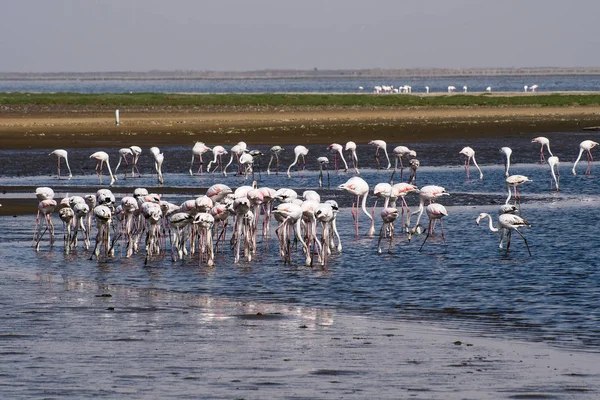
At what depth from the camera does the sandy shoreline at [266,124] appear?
40938 mm

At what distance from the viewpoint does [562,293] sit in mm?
12672

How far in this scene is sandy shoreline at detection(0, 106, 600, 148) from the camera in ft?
134

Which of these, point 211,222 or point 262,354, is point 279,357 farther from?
point 211,222

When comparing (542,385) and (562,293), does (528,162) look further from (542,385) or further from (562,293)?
(542,385)

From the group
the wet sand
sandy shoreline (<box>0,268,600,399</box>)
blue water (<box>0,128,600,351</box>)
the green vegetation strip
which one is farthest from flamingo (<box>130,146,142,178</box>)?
the green vegetation strip

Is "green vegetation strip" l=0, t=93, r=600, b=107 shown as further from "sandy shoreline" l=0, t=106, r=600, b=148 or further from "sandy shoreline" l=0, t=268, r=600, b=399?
"sandy shoreline" l=0, t=268, r=600, b=399

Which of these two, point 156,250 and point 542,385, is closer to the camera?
point 542,385

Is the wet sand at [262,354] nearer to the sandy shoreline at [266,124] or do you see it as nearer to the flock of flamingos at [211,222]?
the flock of flamingos at [211,222]

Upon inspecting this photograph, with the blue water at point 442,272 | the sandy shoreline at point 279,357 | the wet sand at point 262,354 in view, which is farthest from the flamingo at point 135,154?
the sandy shoreline at point 279,357

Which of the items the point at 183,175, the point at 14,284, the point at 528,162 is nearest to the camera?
the point at 14,284

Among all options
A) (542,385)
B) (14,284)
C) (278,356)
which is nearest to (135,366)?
(278,356)

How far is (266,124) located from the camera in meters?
48.6

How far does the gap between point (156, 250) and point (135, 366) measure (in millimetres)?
7425

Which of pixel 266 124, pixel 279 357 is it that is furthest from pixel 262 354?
pixel 266 124
